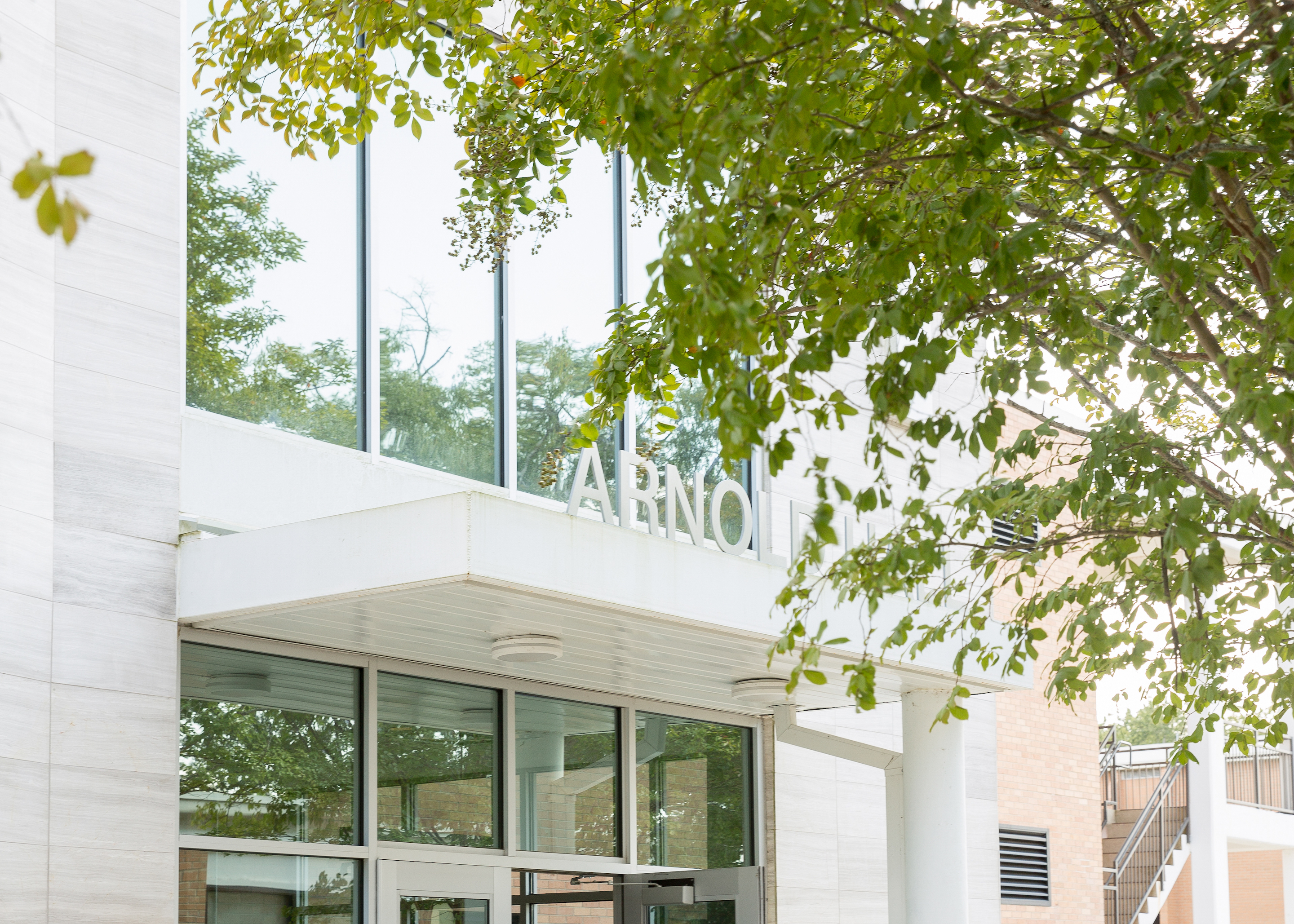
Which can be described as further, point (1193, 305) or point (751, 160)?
point (1193, 305)

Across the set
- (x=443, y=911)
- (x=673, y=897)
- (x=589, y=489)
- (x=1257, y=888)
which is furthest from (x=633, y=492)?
(x=1257, y=888)

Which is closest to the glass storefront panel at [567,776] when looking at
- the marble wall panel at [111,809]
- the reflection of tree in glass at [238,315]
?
the reflection of tree in glass at [238,315]

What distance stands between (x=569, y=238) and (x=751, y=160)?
22.9ft

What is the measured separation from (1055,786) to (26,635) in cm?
1128

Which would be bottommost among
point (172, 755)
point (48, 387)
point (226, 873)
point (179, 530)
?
point (226, 873)

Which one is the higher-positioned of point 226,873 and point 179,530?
point 179,530

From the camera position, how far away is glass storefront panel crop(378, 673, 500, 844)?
861 centimetres

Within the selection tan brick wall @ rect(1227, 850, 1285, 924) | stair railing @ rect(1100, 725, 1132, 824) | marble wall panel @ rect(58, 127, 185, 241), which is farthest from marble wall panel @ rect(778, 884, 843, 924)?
tan brick wall @ rect(1227, 850, 1285, 924)

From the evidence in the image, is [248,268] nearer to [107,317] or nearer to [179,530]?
[107,317]

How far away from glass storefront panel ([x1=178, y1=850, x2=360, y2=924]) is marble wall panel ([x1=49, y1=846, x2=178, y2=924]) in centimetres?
32

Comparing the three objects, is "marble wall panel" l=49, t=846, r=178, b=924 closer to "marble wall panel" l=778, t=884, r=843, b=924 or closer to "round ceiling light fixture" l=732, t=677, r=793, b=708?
"round ceiling light fixture" l=732, t=677, r=793, b=708

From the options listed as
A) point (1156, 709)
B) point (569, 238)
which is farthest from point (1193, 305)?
point (569, 238)

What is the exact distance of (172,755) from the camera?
725 cm

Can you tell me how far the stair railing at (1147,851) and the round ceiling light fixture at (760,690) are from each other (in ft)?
36.4
